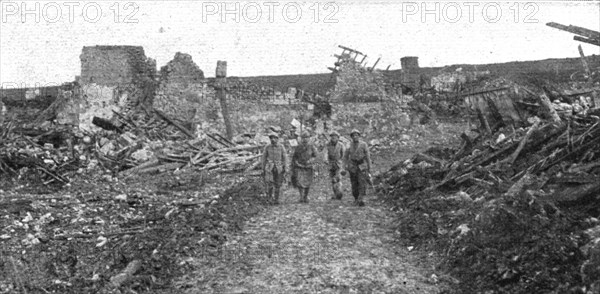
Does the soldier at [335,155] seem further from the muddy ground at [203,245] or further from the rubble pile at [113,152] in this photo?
the rubble pile at [113,152]

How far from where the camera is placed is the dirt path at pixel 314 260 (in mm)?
5430

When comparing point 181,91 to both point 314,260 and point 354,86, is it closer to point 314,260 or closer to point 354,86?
point 354,86

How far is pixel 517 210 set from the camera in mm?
6031

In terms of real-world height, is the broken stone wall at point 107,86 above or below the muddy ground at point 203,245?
above

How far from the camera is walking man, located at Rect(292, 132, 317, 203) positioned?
10.1 m

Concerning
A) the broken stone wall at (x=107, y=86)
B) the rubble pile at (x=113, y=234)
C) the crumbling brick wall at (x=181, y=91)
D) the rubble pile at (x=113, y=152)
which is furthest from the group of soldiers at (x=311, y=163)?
the broken stone wall at (x=107, y=86)

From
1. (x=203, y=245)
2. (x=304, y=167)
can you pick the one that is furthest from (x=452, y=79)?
(x=203, y=245)

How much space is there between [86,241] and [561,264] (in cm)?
589

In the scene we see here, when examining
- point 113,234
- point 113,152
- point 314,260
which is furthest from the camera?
point 113,152

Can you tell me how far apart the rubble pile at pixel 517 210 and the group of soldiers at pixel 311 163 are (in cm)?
74

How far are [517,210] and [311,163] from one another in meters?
4.61

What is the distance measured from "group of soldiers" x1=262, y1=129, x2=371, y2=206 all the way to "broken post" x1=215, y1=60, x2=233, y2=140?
9766mm

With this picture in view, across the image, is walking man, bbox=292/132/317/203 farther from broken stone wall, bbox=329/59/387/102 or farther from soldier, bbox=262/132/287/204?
broken stone wall, bbox=329/59/387/102

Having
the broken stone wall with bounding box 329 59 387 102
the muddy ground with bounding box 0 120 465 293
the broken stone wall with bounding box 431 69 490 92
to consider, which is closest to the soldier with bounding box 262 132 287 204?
the muddy ground with bounding box 0 120 465 293
